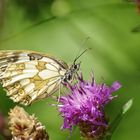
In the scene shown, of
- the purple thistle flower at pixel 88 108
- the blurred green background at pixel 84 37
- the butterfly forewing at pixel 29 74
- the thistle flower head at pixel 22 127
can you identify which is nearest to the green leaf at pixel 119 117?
the purple thistle flower at pixel 88 108

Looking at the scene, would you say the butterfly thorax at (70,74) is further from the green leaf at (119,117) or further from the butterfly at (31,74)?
the green leaf at (119,117)

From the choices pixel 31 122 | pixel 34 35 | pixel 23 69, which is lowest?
pixel 31 122

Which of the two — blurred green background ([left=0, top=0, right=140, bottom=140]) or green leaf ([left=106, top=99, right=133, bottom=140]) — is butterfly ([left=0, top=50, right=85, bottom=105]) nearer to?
green leaf ([left=106, top=99, right=133, bottom=140])

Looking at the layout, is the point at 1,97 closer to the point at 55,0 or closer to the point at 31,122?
the point at 55,0

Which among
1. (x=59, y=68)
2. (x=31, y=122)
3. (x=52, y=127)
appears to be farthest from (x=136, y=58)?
(x=31, y=122)

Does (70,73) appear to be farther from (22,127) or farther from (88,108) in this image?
(22,127)

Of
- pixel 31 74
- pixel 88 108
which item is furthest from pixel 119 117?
pixel 31 74

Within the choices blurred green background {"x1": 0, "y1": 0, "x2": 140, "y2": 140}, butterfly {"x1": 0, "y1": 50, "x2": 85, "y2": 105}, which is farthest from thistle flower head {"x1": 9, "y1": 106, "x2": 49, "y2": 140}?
blurred green background {"x1": 0, "y1": 0, "x2": 140, "y2": 140}
